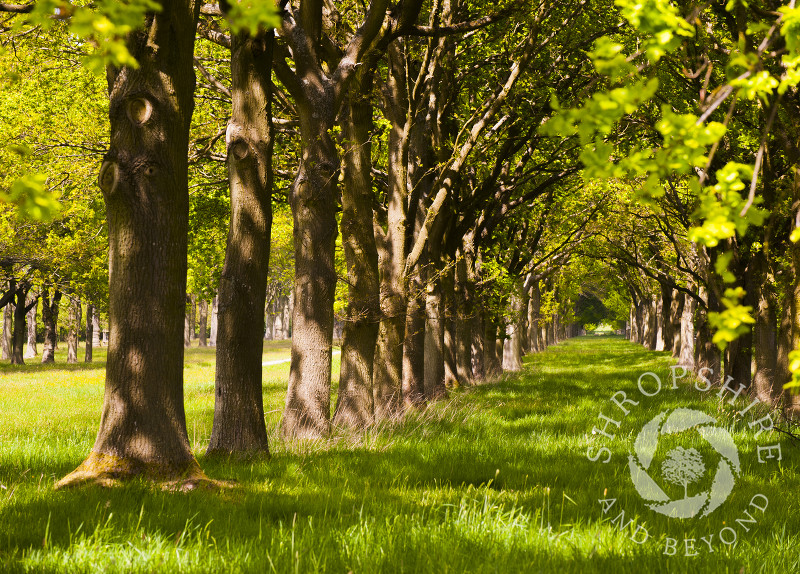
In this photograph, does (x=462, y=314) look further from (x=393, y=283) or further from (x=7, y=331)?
(x=7, y=331)

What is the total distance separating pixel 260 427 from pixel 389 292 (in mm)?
4997

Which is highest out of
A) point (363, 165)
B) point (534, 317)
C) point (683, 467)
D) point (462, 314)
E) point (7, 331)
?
point (363, 165)

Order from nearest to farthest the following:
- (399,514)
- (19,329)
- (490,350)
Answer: (399,514) < (490,350) < (19,329)

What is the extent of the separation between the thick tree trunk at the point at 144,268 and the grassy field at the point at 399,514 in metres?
0.47

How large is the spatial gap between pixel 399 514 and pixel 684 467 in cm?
357

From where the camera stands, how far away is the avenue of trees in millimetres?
2295

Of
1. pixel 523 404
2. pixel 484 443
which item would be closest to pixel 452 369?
pixel 523 404

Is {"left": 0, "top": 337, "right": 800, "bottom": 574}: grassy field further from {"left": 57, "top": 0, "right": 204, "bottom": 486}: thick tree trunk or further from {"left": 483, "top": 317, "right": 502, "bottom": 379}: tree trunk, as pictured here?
{"left": 483, "top": 317, "right": 502, "bottom": 379}: tree trunk

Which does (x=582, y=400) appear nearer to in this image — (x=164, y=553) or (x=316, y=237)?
(x=316, y=237)

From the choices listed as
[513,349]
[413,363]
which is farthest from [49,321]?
[413,363]

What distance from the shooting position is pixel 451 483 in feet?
20.1

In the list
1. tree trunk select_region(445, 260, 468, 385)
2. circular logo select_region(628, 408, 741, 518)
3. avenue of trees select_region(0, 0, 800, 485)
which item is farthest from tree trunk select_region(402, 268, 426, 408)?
circular logo select_region(628, 408, 741, 518)

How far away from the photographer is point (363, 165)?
1065cm

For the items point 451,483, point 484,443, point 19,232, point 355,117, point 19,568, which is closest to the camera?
point 19,568
